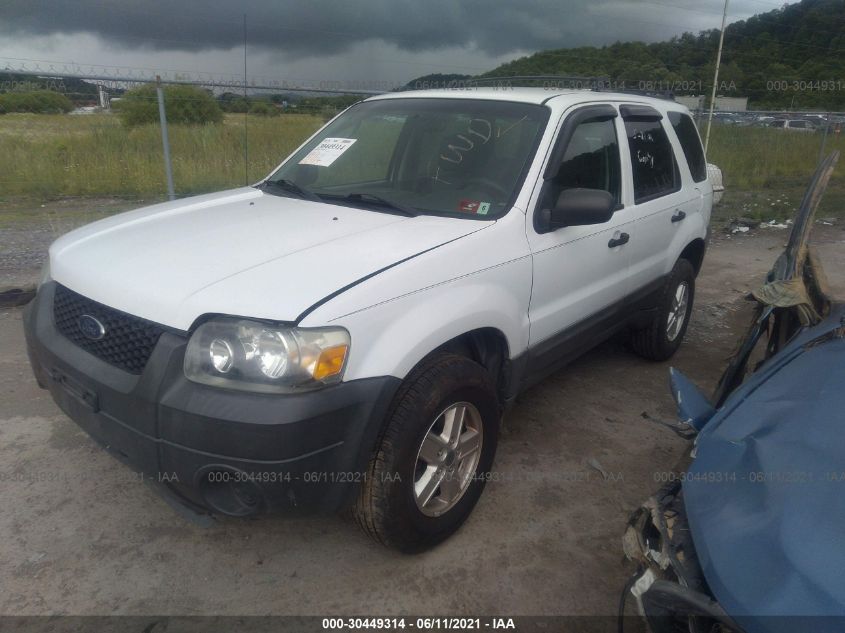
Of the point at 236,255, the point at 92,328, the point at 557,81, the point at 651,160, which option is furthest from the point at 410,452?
the point at 557,81

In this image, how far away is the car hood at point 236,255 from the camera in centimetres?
214

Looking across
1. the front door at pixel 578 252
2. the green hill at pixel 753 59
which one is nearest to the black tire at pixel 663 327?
the front door at pixel 578 252

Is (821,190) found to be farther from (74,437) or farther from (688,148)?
(74,437)

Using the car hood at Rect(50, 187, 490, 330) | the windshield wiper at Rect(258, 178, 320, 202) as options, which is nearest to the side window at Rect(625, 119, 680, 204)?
the car hood at Rect(50, 187, 490, 330)

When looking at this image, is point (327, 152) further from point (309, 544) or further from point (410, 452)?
point (309, 544)

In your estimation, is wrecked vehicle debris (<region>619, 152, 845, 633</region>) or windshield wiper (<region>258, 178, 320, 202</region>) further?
windshield wiper (<region>258, 178, 320, 202</region>)

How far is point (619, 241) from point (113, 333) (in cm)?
264

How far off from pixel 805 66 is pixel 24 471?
23679 millimetres

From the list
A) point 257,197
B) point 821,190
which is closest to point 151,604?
point 257,197

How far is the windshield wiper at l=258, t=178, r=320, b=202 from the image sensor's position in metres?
3.36

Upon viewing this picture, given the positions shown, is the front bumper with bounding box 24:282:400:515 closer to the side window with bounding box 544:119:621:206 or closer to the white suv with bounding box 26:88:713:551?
the white suv with bounding box 26:88:713:551

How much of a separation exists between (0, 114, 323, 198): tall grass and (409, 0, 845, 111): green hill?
3515 millimetres

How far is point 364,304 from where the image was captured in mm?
2164

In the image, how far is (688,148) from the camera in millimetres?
4734
